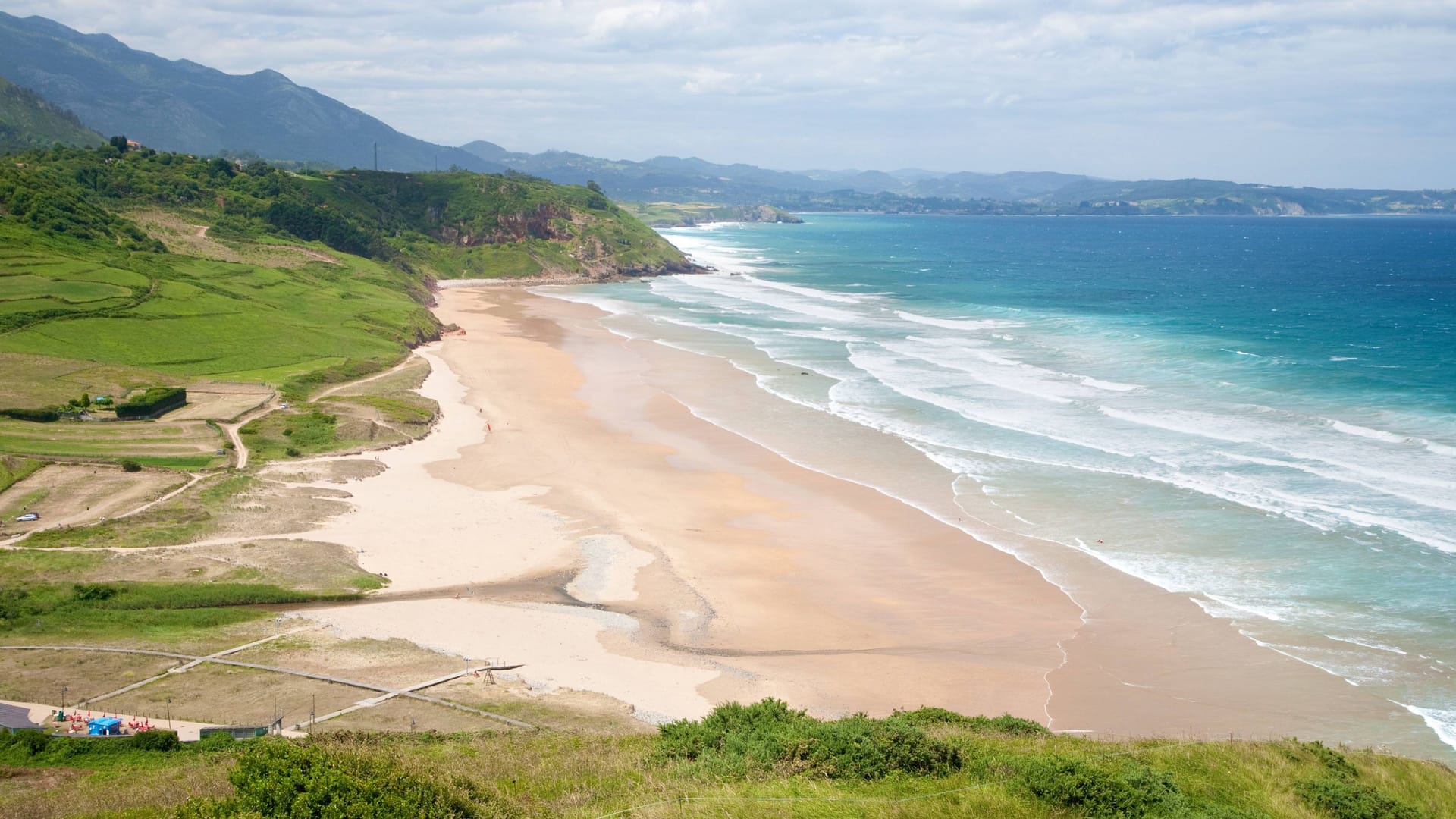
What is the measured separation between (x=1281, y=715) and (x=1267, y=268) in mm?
126935

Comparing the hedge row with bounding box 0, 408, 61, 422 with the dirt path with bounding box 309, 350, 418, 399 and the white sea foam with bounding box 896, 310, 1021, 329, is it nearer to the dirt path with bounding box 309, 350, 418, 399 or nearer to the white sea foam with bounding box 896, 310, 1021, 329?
the dirt path with bounding box 309, 350, 418, 399

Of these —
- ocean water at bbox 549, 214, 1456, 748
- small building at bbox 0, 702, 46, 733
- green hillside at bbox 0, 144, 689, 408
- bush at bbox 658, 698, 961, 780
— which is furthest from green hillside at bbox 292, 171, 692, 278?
bush at bbox 658, 698, 961, 780

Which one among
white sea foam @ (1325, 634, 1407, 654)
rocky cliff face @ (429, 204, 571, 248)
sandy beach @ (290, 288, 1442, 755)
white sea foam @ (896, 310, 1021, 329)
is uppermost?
rocky cliff face @ (429, 204, 571, 248)

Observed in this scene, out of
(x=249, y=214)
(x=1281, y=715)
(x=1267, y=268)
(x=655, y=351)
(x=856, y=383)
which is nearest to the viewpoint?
(x=1281, y=715)

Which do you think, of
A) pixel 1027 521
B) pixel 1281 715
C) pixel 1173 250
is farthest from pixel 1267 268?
pixel 1281 715

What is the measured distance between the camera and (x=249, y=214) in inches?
4242

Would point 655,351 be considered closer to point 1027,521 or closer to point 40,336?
point 40,336

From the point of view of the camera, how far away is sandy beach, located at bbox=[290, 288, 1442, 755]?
24453 mm

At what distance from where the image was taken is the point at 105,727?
20562 millimetres

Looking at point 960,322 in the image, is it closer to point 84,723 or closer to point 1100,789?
point 1100,789

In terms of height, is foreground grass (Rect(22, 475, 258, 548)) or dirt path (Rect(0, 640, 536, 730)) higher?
foreground grass (Rect(22, 475, 258, 548))

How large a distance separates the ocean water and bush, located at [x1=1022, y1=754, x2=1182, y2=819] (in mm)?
11724

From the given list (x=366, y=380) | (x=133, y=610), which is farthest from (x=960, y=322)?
(x=133, y=610)

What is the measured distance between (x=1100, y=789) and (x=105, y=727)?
18.6m
